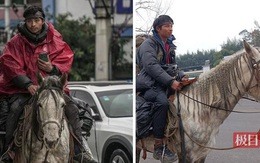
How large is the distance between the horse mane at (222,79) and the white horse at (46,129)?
103cm

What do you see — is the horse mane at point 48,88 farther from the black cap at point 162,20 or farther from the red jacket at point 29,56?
the black cap at point 162,20

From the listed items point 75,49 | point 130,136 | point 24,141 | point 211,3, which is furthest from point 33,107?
point 75,49

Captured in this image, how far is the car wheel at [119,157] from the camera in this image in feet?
20.0

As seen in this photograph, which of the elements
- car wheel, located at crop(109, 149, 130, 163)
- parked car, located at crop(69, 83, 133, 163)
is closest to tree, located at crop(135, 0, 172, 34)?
parked car, located at crop(69, 83, 133, 163)

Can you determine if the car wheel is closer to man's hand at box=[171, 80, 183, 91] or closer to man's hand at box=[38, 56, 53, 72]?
man's hand at box=[171, 80, 183, 91]

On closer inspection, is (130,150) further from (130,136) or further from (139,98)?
(139,98)

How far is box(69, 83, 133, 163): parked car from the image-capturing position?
6148 millimetres

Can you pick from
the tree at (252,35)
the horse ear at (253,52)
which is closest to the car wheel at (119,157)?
the horse ear at (253,52)

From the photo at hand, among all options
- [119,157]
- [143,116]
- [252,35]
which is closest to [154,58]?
[143,116]

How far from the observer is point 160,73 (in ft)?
12.6

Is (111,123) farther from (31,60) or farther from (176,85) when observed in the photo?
(176,85)

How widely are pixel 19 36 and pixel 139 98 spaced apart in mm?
1049

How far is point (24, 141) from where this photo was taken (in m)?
3.94

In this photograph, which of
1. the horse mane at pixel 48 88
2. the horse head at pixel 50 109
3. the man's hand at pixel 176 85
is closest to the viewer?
Result: the horse head at pixel 50 109
